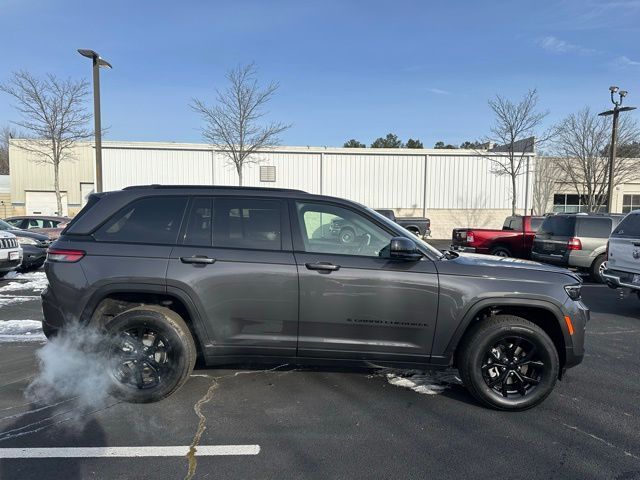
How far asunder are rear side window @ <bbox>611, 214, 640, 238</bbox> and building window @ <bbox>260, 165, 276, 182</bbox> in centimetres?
2061

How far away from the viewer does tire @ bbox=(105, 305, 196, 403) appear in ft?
12.4

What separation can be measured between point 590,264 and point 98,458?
1120 cm

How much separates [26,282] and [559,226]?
12705 millimetres

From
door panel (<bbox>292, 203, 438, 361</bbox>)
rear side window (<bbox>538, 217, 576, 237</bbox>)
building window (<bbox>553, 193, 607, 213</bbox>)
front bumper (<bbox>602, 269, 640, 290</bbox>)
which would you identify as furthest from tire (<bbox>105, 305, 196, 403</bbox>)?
building window (<bbox>553, 193, 607, 213</bbox>)

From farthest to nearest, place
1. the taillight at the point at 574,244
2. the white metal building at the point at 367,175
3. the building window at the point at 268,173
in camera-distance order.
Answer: the building window at the point at 268,173 → the white metal building at the point at 367,175 → the taillight at the point at 574,244

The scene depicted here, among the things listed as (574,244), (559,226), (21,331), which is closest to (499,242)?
(559,226)

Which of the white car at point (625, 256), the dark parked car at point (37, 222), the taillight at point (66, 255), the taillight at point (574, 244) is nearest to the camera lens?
the taillight at point (66, 255)

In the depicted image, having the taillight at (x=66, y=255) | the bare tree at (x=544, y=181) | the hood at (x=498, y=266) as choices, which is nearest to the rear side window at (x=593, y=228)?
the hood at (x=498, y=266)

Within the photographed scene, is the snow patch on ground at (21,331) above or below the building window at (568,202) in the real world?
below

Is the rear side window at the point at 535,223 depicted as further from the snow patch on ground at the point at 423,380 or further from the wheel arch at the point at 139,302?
the wheel arch at the point at 139,302

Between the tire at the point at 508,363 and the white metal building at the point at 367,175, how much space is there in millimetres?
23068

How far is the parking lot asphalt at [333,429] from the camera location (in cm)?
292

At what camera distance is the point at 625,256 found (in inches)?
298

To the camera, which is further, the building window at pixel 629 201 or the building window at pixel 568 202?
the building window at pixel 629 201
